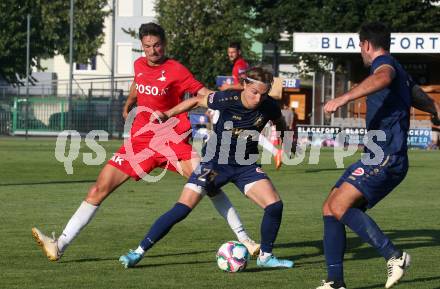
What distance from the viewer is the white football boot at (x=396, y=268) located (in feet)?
28.3

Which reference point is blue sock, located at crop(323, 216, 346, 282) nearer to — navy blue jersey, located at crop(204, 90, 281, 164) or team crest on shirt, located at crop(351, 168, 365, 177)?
team crest on shirt, located at crop(351, 168, 365, 177)

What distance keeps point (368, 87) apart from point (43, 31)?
5832cm

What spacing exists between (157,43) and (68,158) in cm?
1934

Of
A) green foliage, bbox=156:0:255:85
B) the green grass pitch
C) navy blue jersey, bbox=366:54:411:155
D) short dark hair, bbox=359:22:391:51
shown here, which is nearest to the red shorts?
the green grass pitch

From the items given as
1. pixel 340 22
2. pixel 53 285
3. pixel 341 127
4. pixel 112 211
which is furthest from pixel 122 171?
Result: pixel 340 22

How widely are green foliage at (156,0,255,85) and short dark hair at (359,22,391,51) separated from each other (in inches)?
2090

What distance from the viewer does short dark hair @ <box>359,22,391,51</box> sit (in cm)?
878

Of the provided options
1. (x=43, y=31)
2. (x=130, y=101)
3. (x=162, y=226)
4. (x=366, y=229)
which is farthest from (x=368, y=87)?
(x=43, y=31)

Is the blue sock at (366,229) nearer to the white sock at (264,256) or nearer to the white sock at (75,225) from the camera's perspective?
the white sock at (264,256)

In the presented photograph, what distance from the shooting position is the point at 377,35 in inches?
346

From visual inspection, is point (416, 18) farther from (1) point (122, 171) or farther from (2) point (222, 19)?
(1) point (122, 171)

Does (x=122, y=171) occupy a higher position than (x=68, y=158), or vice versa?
(x=122, y=171)

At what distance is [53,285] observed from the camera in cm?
920

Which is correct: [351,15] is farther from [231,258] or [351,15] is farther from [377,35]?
[377,35]
